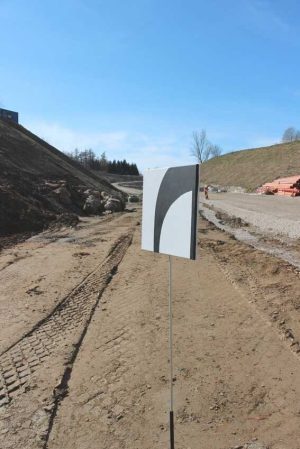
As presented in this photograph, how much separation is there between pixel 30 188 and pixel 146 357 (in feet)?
64.9

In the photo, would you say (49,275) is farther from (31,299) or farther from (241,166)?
(241,166)

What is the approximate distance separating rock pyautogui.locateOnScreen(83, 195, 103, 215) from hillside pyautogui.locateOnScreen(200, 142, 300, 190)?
36237mm

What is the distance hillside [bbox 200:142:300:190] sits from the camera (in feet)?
198

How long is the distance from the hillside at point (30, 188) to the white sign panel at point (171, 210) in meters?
14.0

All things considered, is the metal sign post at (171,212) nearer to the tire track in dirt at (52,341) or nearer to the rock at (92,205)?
the tire track in dirt at (52,341)

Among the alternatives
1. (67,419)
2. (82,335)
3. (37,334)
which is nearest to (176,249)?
(67,419)

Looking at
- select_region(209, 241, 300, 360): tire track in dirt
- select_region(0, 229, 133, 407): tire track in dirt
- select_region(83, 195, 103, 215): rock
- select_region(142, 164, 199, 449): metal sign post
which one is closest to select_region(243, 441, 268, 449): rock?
select_region(142, 164, 199, 449): metal sign post

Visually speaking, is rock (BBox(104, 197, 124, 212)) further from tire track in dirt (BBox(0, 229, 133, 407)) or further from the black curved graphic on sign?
the black curved graphic on sign

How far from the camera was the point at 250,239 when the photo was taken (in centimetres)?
1588

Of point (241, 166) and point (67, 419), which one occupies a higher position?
point (241, 166)

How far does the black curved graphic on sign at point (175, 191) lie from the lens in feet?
12.2

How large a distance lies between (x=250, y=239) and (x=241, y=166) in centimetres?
6056

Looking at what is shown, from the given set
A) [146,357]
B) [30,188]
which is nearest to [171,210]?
[146,357]

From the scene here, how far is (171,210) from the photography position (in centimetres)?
402
